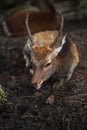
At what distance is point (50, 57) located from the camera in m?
6.36

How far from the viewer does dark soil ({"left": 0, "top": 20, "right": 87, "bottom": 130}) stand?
566 centimetres

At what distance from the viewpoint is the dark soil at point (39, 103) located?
5.66m

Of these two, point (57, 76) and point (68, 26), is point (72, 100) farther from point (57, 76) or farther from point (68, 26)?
point (68, 26)

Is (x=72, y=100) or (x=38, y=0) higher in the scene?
(x=38, y=0)

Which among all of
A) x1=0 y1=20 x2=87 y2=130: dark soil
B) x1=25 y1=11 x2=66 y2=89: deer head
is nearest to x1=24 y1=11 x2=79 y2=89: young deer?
x1=25 y1=11 x2=66 y2=89: deer head

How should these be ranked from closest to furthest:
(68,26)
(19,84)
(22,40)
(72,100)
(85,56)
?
(72,100), (19,84), (85,56), (22,40), (68,26)

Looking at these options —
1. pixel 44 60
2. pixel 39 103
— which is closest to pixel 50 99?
pixel 39 103

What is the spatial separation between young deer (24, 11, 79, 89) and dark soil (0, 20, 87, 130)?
0.67ft

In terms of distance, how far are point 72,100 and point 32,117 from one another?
0.69m

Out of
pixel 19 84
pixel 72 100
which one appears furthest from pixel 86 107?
pixel 19 84

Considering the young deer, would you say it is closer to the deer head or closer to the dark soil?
the deer head

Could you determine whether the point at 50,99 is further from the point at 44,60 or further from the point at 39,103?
the point at 44,60

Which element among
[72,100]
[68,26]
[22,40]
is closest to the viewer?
[72,100]

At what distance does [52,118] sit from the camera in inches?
226
